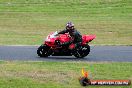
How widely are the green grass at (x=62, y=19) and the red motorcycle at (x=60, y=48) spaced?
5631 millimetres

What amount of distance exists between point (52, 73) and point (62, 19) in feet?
76.6

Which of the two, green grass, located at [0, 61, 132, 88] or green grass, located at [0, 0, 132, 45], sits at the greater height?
green grass, located at [0, 61, 132, 88]

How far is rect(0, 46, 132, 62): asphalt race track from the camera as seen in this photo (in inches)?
794

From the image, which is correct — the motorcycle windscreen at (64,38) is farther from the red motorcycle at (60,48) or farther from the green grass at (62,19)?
the green grass at (62,19)

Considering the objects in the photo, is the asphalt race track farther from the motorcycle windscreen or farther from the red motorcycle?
the motorcycle windscreen

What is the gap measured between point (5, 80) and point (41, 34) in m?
17.3

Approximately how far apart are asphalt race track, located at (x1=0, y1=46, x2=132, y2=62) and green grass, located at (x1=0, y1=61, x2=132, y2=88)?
1.87 metres

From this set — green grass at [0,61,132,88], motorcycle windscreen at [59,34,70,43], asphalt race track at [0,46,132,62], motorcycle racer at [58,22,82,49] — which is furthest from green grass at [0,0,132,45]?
green grass at [0,61,132,88]

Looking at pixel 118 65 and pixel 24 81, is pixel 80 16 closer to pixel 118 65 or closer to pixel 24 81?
pixel 118 65

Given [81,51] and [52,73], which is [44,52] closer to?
[81,51]

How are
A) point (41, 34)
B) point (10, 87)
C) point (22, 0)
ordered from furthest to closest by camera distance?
point (22, 0) → point (41, 34) → point (10, 87)

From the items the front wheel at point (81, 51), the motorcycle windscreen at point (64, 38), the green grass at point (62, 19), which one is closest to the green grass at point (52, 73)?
the front wheel at point (81, 51)

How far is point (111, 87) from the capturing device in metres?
13.8

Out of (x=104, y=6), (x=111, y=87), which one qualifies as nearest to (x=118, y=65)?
(x=111, y=87)
